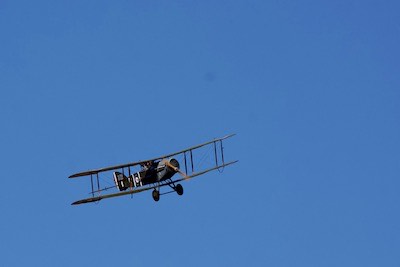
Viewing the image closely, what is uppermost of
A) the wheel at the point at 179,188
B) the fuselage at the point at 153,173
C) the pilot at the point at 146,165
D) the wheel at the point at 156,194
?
the pilot at the point at 146,165

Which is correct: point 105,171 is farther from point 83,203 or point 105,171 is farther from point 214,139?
point 214,139

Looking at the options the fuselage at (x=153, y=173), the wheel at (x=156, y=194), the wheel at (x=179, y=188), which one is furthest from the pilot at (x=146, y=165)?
the wheel at (x=179, y=188)

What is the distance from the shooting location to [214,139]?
6347 centimetres

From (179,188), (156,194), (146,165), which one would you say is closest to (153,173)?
(146,165)

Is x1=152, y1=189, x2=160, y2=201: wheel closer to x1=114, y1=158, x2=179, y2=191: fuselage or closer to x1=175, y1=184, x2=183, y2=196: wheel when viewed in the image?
x1=114, y1=158, x2=179, y2=191: fuselage

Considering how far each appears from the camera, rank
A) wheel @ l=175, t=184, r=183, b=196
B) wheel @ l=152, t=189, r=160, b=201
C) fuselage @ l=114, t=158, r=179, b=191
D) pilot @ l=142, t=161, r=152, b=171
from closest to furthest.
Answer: wheel @ l=152, t=189, r=160, b=201 → wheel @ l=175, t=184, r=183, b=196 → fuselage @ l=114, t=158, r=179, b=191 → pilot @ l=142, t=161, r=152, b=171

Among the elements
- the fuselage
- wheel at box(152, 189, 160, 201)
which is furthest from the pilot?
wheel at box(152, 189, 160, 201)

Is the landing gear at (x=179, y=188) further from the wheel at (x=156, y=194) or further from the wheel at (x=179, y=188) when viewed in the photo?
the wheel at (x=156, y=194)

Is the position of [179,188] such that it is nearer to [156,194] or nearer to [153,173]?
[156,194]

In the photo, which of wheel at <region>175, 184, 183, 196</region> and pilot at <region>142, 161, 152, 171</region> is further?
pilot at <region>142, 161, 152, 171</region>

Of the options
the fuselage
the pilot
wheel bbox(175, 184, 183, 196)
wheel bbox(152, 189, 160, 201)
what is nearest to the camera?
wheel bbox(152, 189, 160, 201)

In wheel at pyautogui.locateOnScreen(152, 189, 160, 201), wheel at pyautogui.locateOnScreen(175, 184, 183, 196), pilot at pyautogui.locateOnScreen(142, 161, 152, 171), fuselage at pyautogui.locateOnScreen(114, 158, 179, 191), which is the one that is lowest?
wheel at pyautogui.locateOnScreen(152, 189, 160, 201)

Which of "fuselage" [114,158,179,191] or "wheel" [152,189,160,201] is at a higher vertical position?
"fuselage" [114,158,179,191]

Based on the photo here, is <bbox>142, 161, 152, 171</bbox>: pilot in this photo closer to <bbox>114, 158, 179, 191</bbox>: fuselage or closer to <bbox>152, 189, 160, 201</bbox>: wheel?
<bbox>114, 158, 179, 191</bbox>: fuselage
